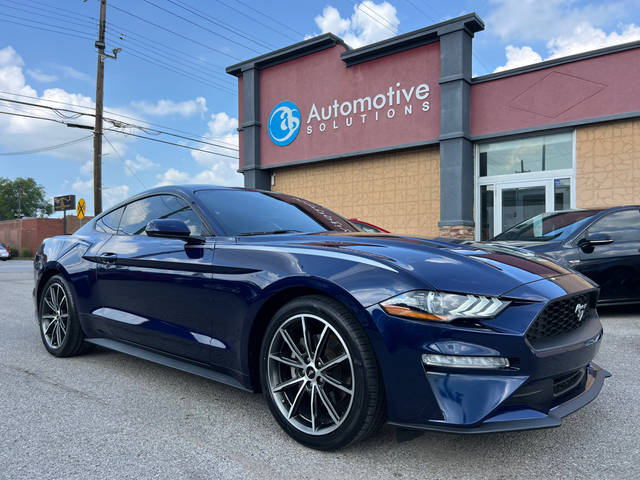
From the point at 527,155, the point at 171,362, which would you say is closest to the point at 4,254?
the point at 527,155

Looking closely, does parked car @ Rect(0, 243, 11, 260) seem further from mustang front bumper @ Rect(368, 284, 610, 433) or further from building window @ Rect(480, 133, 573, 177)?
mustang front bumper @ Rect(368, 284, 610, 433)

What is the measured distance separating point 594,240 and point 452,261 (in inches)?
173

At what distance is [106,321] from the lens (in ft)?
12.4

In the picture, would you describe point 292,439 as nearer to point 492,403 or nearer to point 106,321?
point 492,403

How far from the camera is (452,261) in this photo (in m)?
2.37

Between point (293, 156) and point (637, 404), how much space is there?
13745 mm

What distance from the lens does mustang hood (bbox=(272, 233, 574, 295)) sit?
2.22m

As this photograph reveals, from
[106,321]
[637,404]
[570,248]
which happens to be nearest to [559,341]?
[637,404]

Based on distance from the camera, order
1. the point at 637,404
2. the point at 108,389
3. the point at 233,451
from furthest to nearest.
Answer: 1. the point at 108,389
2. the point at 637,404
3. the point at 233,451

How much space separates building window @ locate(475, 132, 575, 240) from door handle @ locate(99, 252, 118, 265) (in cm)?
1041

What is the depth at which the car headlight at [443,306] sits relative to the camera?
212cm

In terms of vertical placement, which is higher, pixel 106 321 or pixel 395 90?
pixel 395 90

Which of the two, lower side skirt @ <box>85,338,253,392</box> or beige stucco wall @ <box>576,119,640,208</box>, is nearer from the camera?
lower side skirt @ <box>85,338,253,392</box>

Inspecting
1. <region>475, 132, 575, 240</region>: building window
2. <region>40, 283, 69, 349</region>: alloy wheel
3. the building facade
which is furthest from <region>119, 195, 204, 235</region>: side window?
<region>475, 132, 575, 240</region>: building window
